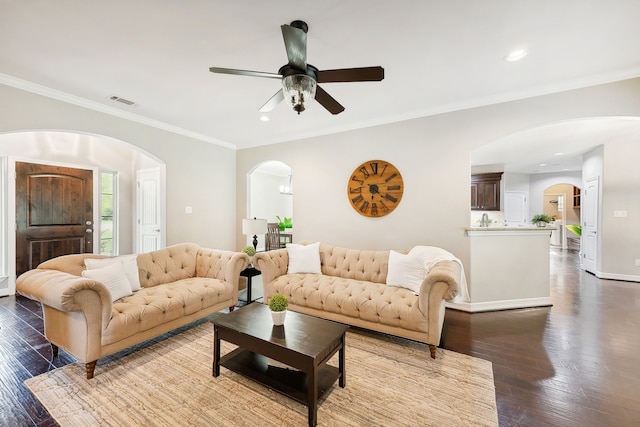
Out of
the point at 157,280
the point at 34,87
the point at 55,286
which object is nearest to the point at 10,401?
the point at 55,286

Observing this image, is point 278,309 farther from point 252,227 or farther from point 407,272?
point 252,227

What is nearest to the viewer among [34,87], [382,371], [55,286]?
[55,286]

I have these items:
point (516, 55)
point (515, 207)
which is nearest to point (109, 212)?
point (516, 55)

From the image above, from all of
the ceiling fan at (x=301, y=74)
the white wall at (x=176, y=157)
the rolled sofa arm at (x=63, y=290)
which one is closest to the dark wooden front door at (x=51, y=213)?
the white wall at (x=176, y=157)

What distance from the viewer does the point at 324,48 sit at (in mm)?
2299

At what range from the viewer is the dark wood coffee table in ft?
5.56

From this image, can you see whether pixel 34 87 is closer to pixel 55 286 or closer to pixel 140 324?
pixel 55 286

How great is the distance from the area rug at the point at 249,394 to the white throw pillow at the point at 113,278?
567 millimetres

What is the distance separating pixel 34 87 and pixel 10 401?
309 centimetres

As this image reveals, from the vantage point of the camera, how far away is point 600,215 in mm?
5273

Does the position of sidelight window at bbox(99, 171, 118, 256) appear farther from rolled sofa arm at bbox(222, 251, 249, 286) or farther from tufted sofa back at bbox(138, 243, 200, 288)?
rolled sofa arm at bbox(222, 251, 249, 286)

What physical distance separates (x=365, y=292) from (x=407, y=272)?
53 centimetres

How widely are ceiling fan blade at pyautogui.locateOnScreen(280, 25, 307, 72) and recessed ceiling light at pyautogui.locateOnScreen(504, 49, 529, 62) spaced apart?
1940 millimetres

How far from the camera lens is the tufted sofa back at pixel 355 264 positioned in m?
3.28
